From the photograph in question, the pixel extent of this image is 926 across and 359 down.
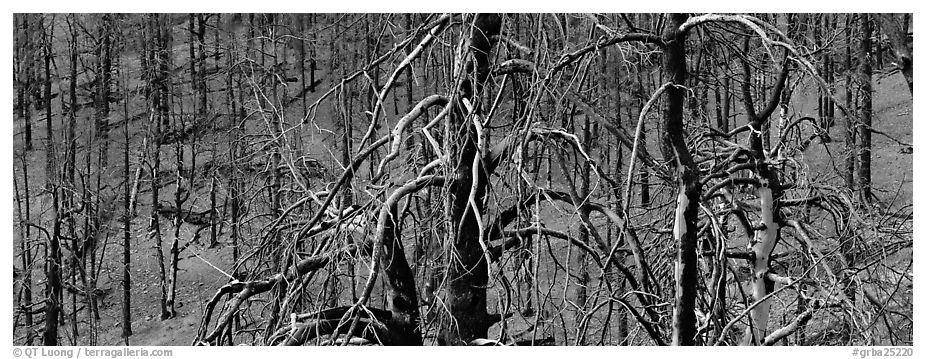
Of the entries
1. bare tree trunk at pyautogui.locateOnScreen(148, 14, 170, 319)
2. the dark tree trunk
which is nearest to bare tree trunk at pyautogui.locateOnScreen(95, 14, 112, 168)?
bare tree trunk at pyautogui.locateOnScreen(148, 14, 170, 319)

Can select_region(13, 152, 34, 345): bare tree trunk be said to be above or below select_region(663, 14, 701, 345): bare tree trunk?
below

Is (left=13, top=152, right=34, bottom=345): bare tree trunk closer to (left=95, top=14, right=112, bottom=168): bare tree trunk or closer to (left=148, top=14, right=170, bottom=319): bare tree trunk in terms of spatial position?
(left=95, top=14, right=112, bottom=168): bare tree trunk

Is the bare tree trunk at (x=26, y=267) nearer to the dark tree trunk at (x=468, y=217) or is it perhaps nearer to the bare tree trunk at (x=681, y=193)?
the dark tree trunk at (x=468, y=217)

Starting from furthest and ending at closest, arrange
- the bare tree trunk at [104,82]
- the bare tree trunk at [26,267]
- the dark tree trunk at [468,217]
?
1. the bare tree trunk at [104,82]
2. the bare tree trunk at [26,267]
3. the dark tree trunk at [468,217]

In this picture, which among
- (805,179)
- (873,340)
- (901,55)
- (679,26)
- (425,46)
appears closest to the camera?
(901,55)

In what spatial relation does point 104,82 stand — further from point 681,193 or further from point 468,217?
point 681,193

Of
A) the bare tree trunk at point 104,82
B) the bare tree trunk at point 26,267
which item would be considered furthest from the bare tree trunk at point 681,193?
the bare tree trunk at point 104,82

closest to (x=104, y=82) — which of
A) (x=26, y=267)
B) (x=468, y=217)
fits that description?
(x=26, y=267)

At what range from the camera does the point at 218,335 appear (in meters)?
5.57

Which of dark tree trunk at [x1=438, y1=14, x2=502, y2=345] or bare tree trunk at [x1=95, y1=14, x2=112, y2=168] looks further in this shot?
bare tree trunk at [x1=95, y1=14, x2=112, y2=168]

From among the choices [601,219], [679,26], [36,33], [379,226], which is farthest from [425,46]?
[36,33]

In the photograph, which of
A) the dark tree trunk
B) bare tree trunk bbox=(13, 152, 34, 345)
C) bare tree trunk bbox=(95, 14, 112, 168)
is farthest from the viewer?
bare tree trunk bbox=(95, 14, 112, 168)
